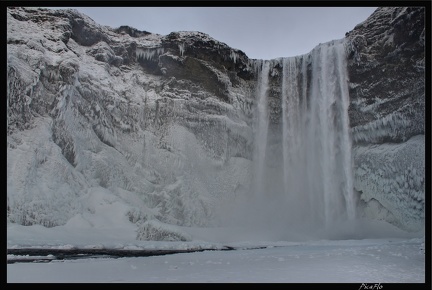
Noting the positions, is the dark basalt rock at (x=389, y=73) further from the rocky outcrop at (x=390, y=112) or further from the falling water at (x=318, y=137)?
the falling water at (x=318, y=137)

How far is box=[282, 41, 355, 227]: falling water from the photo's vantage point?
2616cm

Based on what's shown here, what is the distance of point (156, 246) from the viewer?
55.1 feet

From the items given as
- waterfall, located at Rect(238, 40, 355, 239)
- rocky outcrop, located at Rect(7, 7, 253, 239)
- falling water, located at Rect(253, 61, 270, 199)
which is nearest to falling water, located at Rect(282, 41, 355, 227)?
waterfall, located at Rect(238, 40, 355, 239)

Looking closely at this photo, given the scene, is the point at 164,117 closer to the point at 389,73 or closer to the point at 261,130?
the point at 261,130

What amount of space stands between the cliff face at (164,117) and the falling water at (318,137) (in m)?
0.81

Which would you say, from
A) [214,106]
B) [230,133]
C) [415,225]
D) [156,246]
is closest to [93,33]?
[214,106]

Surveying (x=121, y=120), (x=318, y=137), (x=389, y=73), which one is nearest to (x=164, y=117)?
(x=121, y=120)

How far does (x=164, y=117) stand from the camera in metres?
26.6

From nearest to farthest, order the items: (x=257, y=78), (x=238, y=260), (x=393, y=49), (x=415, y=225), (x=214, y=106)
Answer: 1. (x=238, y=260)
2. (x=415, y=225)
3. (x=393, y=49)
4. (x=214, y=106)
5. (x=257, y=78)

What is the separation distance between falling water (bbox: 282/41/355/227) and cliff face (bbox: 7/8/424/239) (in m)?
0.81

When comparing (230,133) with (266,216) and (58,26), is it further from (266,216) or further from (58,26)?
(58,26)

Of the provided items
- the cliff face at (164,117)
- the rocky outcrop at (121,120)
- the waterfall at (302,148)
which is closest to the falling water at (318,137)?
the waterfall at (302,148)
